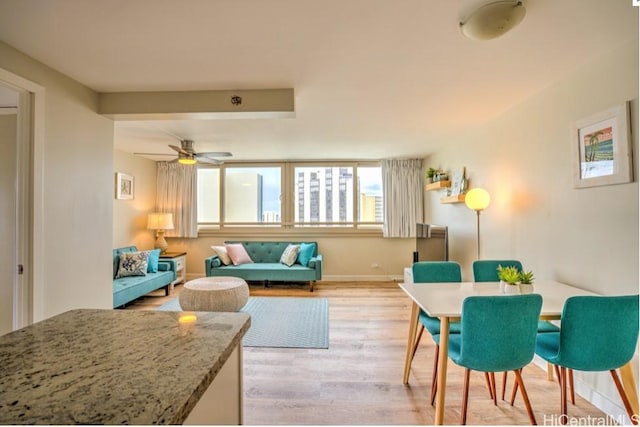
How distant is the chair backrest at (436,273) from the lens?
104 inches

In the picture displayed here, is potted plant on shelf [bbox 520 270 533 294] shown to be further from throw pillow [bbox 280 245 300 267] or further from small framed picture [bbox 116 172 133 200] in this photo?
small framed picture [bbox 116 172 133 200]

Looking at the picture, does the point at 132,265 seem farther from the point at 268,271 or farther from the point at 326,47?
the point at 326,47

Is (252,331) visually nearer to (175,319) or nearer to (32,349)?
(175,319)

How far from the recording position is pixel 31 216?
81.4 inches

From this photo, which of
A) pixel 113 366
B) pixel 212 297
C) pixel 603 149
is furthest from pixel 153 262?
pixel 603 149

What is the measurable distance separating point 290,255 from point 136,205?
2952 mm

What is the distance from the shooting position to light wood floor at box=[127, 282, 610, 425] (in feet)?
6.38

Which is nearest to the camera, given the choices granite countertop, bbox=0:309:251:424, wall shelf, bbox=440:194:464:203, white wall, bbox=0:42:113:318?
granite countertop, bbox=0:309:251:424

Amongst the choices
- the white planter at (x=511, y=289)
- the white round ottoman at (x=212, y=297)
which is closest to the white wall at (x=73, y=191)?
the white round ottoman at (x=212, y=297)

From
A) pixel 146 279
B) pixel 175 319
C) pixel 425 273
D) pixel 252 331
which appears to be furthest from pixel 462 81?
pixel 146 279

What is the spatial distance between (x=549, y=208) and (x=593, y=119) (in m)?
0.74

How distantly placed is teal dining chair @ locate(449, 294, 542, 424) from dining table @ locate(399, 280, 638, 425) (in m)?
0.12

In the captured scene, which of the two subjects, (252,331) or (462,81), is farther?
(252,331)

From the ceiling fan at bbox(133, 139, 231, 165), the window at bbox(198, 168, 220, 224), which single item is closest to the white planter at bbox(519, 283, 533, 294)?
the ceiling fan at bbox(133, 139, 231, 165)
